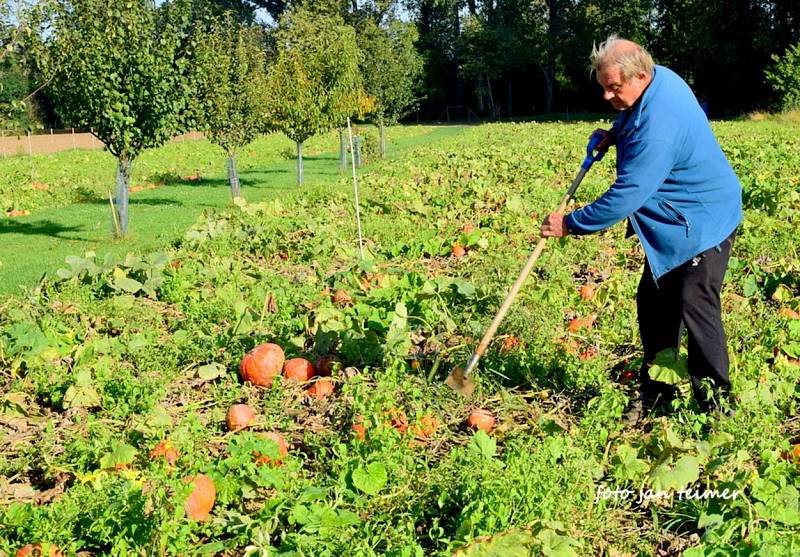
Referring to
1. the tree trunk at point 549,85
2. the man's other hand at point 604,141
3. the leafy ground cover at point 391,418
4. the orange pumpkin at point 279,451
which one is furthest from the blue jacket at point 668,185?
the tree trunk at point 549,85

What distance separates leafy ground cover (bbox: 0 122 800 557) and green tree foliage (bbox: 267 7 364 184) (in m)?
11.0

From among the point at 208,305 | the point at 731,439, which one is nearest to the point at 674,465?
the point at 731,439

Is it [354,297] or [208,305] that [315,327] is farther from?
[208,305]

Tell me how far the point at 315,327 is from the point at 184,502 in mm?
2486

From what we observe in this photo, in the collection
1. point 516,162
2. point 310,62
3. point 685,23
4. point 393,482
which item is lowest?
point 393,482

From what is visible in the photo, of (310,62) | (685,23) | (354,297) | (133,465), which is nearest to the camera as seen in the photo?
(133,465)

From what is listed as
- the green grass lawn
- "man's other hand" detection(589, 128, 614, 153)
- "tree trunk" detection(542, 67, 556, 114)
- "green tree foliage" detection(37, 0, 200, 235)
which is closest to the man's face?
"man's other hand" detection(589, 128, 614, 153)

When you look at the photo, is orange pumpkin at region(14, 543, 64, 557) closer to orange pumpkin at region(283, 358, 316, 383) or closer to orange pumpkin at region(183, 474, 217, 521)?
orange pumpkin at region(183, 474, 217, 521)

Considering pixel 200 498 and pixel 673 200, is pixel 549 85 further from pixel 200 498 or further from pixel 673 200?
pixel 200 498

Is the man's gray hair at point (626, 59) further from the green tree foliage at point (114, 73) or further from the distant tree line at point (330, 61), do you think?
the green tree foliage at point (114, 73)

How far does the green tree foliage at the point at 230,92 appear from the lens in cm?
1603

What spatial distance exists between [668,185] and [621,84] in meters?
0.56

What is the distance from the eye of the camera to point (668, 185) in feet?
12.9

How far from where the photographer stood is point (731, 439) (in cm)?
369
